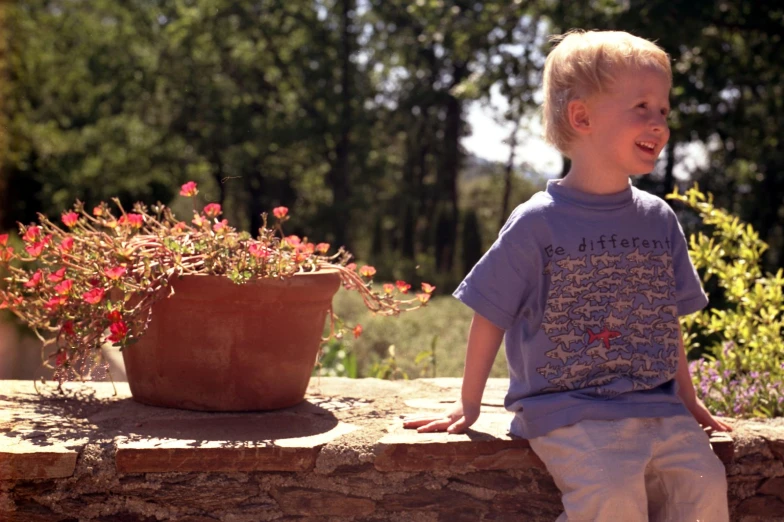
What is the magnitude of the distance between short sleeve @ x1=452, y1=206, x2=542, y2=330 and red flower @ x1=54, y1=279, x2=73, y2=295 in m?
1.06

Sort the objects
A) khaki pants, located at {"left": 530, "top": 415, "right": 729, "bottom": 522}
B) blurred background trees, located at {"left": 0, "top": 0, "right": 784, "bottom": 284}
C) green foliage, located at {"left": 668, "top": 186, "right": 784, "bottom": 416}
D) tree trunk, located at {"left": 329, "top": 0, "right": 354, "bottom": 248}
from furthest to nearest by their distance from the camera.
Answer: tree trunk, located at {"left": 329, "top": 0, "right": 354, "bottom": 248} → blurred background trees, located at {"left": 0, "top": 0, "right": 784, "bottom": 284} → green foliage, located at {"left": 668, "top": 186, "right": 784, "bottom": 416} → khaki pants, located at {"left": 530, "top": 415, "right": 729, "bottom": 522}

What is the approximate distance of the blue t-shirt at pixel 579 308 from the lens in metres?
2.09

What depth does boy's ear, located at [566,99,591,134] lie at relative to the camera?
217cm

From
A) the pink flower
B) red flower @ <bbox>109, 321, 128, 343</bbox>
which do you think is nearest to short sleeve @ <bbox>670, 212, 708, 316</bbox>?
the pink flower

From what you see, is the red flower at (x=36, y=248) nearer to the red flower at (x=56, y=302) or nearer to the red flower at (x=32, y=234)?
the red flower at (x=32, y=234)

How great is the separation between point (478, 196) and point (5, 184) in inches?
716

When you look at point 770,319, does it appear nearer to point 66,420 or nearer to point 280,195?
point 66,420

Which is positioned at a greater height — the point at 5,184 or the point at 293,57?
the point at 293,57

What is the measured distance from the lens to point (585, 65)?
7.02ft

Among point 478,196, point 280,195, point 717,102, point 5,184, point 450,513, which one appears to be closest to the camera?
point 450,513

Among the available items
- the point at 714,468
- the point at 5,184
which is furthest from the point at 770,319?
the point at 5,184

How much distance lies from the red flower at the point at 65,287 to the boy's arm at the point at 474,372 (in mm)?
1038

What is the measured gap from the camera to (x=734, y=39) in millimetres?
9906

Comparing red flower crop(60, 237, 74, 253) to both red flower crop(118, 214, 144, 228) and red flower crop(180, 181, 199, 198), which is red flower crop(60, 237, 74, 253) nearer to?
red flower crop(118, 214, 144, 228)
